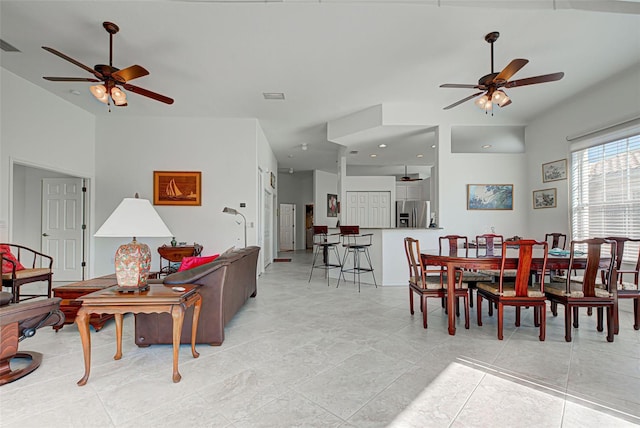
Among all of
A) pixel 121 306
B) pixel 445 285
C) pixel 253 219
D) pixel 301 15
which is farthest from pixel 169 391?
pixel 253 219

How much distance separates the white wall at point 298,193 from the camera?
1193 centimetres

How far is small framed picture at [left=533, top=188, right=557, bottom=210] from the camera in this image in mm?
5203

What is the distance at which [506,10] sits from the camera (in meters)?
2.79

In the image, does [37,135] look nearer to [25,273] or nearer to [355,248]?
[25,273]

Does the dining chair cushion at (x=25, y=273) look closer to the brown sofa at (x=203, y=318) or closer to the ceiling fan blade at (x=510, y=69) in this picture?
the brown sofa at (x=203, y=318)

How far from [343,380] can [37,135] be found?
5.45 metres

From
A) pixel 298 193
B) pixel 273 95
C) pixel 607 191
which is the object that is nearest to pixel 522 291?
pixel 607 191

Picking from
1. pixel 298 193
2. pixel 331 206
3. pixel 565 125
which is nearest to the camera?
pixel 565 125

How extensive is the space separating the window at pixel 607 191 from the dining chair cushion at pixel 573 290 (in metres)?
1.80

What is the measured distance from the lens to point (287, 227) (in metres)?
11.8

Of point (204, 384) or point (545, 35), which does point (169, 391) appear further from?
point (545, 35)

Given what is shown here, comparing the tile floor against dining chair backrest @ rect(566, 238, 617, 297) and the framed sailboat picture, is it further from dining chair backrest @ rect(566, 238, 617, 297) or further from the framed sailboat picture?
the framed sailboat picture

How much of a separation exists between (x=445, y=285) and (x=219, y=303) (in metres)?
2.29

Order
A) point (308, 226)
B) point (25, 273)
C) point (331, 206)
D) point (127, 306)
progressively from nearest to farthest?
point (127, 306), point (25, 273), point (331, 206), point (308, 226)
